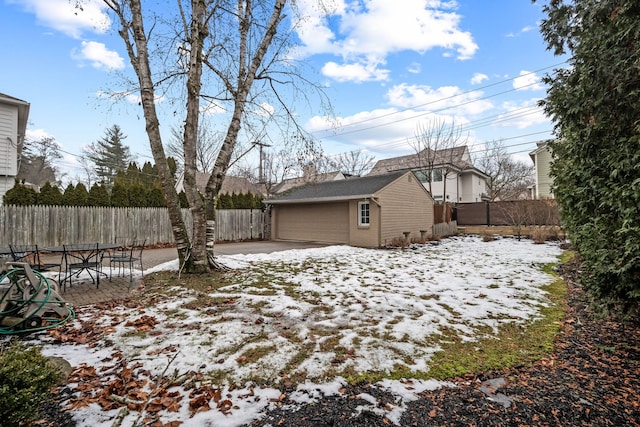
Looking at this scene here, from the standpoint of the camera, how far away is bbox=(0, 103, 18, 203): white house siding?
11570mm

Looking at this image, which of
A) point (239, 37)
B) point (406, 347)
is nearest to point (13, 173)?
point (239, 37)

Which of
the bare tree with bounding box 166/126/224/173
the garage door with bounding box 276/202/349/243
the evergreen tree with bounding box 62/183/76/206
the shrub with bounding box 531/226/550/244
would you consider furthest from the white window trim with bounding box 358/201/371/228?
the bare tree with bounding box 166/126/224/173

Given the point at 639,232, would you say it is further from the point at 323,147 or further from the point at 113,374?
the point at 323,147

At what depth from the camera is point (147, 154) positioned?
88.5ft

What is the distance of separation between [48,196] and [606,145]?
15.3m

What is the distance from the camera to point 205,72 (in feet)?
26.5

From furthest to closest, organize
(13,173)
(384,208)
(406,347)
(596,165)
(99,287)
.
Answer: (384,208), (13,173), (99,287), (406,347), (596,165)

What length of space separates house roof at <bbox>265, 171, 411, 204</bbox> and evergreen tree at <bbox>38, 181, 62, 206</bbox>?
9.05 m

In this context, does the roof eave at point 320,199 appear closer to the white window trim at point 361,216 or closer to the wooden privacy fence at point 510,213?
the white window trim at point 361,216

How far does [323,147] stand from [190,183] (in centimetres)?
350

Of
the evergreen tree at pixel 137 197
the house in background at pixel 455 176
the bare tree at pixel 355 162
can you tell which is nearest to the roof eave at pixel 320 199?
the evergreen tree at pixel 137 197

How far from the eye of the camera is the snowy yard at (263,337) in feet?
8.00

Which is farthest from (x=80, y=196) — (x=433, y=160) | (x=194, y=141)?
(x=433, y=160)

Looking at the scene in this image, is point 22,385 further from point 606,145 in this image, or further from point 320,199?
point 320,199
